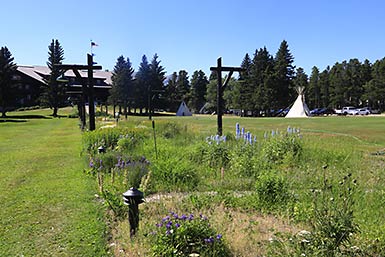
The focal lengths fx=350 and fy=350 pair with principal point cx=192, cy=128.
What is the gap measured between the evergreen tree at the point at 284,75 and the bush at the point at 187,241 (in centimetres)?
5941

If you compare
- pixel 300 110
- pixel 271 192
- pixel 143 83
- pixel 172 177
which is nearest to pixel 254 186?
pixel 271 192

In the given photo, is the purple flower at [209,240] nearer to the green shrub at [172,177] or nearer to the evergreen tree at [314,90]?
the green shrub at [172,177]

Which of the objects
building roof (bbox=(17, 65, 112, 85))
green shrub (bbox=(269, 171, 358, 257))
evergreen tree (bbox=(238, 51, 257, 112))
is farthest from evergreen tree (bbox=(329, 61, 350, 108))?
green shrub (bbox=(269, 171, 358, 257))

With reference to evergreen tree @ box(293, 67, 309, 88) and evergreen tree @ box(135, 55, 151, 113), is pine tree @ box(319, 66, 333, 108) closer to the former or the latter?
evergreen tree @ box(293, 67, 309, 88)

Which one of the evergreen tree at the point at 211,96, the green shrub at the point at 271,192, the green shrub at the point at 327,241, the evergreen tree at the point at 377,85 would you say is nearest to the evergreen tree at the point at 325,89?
the evergreen tree at the point at 377,85

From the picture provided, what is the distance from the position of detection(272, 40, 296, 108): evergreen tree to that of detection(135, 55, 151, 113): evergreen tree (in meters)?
22.9

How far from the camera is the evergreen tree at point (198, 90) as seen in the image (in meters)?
84.1

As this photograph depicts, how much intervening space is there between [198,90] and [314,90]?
27.5m

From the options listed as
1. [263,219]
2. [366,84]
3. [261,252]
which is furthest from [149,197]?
[366,84]

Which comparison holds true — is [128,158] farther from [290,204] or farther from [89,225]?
[290,204]

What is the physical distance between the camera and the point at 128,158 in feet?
24.4

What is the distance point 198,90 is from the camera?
84312 mm

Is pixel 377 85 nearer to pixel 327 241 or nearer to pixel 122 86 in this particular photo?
pixel 122 86

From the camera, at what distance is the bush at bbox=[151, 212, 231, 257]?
10.5 ft
